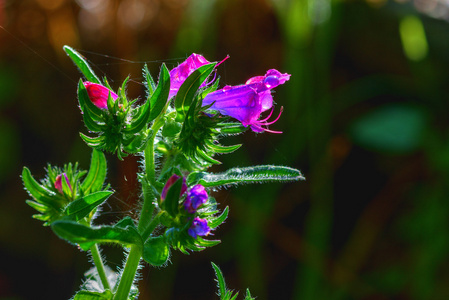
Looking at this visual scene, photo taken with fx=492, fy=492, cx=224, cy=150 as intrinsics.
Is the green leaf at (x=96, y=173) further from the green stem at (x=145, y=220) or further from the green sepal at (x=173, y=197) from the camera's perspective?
the green sepal at (x=173, y=197)

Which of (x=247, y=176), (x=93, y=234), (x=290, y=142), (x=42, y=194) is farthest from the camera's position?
(x=290, y=142)

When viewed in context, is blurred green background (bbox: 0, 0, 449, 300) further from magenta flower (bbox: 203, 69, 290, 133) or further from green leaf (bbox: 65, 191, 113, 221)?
green leaf (bbox: 65, 191, 113, 221)

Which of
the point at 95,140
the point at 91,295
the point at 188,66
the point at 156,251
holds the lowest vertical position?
the point at 91,295

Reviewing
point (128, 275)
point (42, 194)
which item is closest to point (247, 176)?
point (128, 275)

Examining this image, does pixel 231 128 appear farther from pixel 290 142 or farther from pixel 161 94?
pixel 290 142

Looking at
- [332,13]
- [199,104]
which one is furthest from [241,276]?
[199,104]

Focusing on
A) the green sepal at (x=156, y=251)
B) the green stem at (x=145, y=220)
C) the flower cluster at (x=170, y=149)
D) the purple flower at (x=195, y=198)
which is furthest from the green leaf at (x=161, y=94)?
the green sepal at (x=156, y=251)
